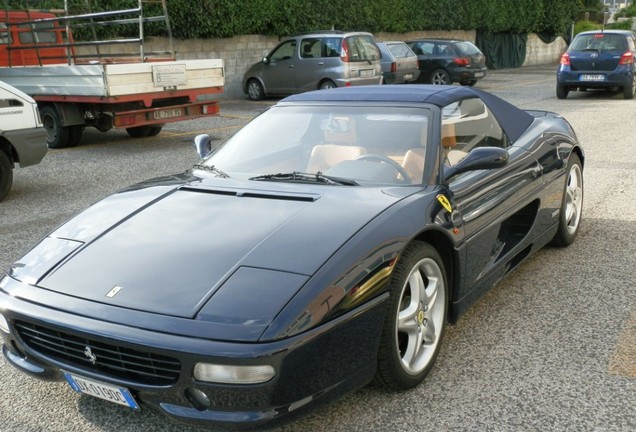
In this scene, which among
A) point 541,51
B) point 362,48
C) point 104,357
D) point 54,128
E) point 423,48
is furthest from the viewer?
point 541,51

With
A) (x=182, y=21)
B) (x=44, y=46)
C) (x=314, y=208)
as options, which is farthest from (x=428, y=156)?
(x=182, y=21)

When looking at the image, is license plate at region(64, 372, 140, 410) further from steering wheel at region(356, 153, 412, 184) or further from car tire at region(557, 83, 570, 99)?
car tire at region(557, 83, 570, 99)

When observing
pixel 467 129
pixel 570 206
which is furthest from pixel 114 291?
pixel 570 206

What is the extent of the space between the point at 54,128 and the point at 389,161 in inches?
331

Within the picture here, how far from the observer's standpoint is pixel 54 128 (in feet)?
35.7

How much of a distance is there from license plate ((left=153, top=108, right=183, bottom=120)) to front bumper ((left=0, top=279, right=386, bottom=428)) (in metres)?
7.92

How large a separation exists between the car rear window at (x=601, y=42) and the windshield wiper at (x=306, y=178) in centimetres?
1523

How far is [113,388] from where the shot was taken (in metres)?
2.66

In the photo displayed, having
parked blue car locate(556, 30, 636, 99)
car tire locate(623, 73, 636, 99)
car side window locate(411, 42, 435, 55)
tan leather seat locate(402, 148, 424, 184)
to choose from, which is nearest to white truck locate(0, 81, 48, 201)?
tan leather seat locate(402, 148, 424, 184)

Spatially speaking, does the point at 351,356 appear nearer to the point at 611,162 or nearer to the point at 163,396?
the point at 163,396

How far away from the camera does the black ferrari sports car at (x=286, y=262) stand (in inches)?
101

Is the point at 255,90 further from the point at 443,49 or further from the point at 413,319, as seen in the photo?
the point at 413,319

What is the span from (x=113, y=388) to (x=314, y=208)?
117 centimetres

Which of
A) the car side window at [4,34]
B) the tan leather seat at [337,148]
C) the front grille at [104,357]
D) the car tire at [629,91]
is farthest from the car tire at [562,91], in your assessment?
the front grille at [104,357]
